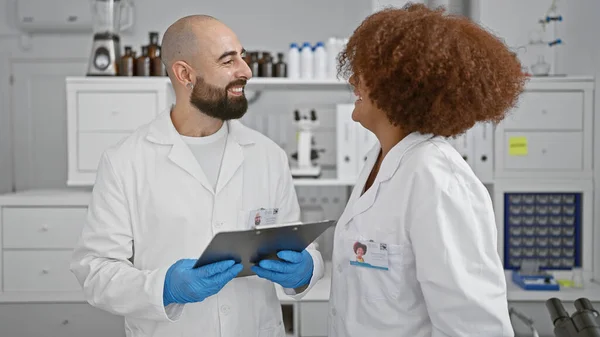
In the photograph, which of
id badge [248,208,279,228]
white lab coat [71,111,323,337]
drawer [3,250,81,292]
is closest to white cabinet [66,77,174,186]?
drawer [3,250,81,292]

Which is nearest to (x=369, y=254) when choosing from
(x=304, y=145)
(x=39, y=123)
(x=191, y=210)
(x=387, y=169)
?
(x=387, y=169)

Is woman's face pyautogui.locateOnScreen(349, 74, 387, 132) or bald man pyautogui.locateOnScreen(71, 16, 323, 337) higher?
woman's face pyautogui.locateOnScreen(349, 74, 387, 132)

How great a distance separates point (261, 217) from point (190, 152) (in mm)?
274

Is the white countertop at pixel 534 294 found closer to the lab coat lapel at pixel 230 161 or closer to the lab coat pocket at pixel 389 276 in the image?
the lab coat lapel at pixel 230 161

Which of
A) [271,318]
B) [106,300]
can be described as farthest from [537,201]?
[106,300]

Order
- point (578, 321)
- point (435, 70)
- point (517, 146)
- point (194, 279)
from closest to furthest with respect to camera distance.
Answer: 1. point (435, 70)
2. point (194, 279)
3. point (578, 321)
4. point (517, 146)

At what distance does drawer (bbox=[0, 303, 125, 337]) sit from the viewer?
280 centimetres

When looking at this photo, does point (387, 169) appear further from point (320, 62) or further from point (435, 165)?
point (320, 62)

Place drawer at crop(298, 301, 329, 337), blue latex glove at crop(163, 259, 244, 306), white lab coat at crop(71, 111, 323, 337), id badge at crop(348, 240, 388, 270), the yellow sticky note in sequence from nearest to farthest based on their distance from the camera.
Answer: id badge at crop(348, 240, 388, 270) → blue latex glove at crop(163, 259, 244, 306) → white lab coat at crop(71, 111, 323, 337) → drawer at crop(298, 301, 329, 337) → the yellow sticky note

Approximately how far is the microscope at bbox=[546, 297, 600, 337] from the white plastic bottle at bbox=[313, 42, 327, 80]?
5.25ft

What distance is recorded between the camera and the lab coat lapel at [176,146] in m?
1.64

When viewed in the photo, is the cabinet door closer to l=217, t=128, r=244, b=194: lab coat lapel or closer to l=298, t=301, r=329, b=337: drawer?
l=298, t=301, r=329, b=337: drawer

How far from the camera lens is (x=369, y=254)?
1277mm

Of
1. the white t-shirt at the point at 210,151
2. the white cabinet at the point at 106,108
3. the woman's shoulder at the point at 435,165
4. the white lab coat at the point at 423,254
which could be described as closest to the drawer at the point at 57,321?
the white cabinet at the point at 106,108
